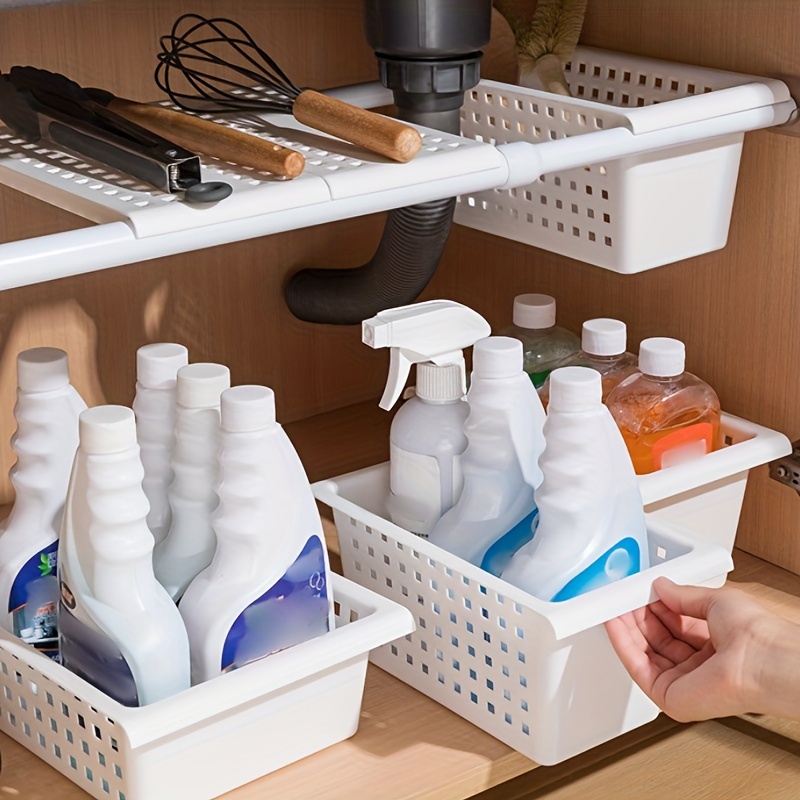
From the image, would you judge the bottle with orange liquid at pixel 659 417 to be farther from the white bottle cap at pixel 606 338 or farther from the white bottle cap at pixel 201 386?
the white bottle cap at pixel 201 386

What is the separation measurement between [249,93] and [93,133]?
0.82 ft

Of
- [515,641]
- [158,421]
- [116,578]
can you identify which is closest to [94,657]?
Result: [116,578]

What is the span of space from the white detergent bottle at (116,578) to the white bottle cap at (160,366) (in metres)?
0.09

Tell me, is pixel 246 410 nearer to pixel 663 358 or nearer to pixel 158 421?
pixel 158 421

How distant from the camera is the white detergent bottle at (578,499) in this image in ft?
2.90

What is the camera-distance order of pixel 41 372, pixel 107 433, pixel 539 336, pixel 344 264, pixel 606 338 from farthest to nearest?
pixel 344 264 → pixel 539 336 → pixel 606 338 → pixel 41 372 → pixel 107 433

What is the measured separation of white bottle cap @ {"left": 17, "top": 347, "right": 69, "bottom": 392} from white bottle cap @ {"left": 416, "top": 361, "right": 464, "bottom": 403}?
0.83 feet

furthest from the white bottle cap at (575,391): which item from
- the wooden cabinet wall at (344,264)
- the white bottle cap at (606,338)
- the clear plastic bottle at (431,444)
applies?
the wooden cabinet wall at (344,264)

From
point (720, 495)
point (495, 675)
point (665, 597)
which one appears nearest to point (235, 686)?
point (495, 675)

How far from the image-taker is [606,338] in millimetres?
1091

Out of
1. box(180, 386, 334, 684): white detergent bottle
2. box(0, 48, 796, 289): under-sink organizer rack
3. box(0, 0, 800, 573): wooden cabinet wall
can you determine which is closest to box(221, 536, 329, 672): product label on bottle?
box(180, 386, 334, 684): white detergent bottle

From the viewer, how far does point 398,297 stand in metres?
1.21

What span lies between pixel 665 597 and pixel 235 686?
303 mm

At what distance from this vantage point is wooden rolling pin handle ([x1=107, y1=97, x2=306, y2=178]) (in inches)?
33.1
